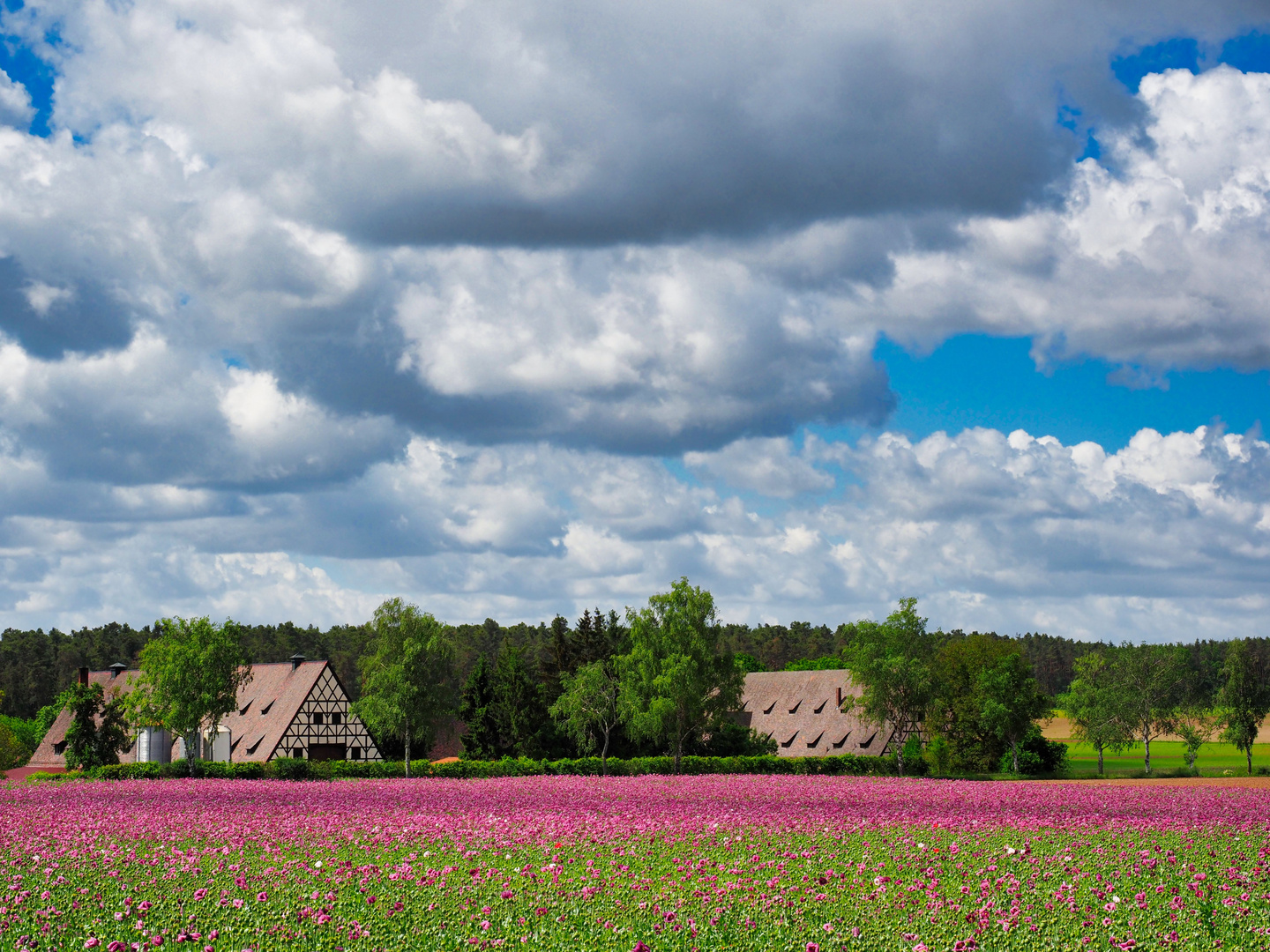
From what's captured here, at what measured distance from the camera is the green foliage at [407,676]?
6912 cm

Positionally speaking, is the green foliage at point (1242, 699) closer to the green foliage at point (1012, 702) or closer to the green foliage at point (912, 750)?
the green foliage at point (1012, 702)

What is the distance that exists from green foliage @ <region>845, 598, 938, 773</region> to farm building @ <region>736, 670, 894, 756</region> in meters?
1.72

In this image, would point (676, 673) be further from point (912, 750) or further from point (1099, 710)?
point (1099, 710)

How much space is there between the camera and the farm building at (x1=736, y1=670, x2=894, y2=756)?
77375 millimetres

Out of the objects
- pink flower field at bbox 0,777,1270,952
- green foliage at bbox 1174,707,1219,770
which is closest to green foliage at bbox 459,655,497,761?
pink flower field at bbox 0,777,1270,952

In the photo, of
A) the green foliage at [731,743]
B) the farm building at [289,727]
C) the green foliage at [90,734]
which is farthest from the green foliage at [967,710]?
the green foliage at [90,734]

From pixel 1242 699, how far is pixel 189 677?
73.9 m

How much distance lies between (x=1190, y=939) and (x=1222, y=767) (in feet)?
269

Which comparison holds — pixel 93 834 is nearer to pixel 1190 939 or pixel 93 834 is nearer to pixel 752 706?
pixel 1190 939

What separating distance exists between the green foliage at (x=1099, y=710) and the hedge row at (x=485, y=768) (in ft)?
93.9

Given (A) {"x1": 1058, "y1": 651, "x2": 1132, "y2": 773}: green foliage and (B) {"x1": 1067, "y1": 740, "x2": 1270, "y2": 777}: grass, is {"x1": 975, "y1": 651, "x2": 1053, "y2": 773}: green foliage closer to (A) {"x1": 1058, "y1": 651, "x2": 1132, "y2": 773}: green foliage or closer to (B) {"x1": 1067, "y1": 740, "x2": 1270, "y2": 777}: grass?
(B) {"x1": 1067, "y1": 740, "x2": 1270, "y2": 777}: grass

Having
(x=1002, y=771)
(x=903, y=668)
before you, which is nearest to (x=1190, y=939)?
(x=903, y=668)

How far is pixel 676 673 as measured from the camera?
6438 cm

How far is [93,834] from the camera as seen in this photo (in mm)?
21391
